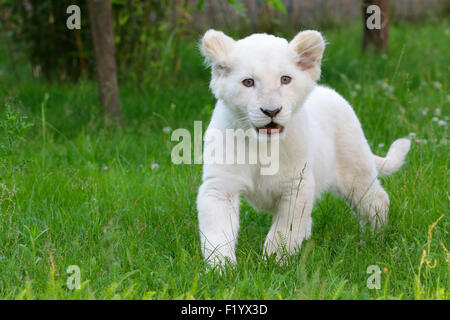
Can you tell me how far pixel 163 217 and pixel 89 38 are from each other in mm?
4242

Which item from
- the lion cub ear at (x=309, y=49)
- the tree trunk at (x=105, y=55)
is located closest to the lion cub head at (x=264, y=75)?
the lion cub ear at (x=309, y=49)

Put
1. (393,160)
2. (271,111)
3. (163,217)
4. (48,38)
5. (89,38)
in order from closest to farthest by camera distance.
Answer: (271,111) < (163,217) < (393,160) < (89,38) < (48,38)

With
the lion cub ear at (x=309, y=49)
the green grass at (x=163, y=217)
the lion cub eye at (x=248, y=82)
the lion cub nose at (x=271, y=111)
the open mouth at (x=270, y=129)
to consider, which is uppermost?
the lion cub ear at (x=309, y=49)

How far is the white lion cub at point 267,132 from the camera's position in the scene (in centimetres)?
331

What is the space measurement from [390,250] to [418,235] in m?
0.33

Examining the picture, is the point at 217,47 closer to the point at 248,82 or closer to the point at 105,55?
the point at 248,82

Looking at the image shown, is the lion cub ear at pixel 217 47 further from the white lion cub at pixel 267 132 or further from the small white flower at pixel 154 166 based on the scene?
the small white flower at pixel 154 166

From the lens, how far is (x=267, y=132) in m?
3.37

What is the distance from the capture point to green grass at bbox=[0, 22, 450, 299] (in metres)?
3.16

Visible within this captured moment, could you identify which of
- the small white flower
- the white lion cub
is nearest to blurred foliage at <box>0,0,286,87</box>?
the small white flower

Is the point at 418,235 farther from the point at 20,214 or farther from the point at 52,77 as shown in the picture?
the point at 52,77

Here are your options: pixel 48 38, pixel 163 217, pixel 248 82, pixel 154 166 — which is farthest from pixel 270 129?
pixel 48 38
